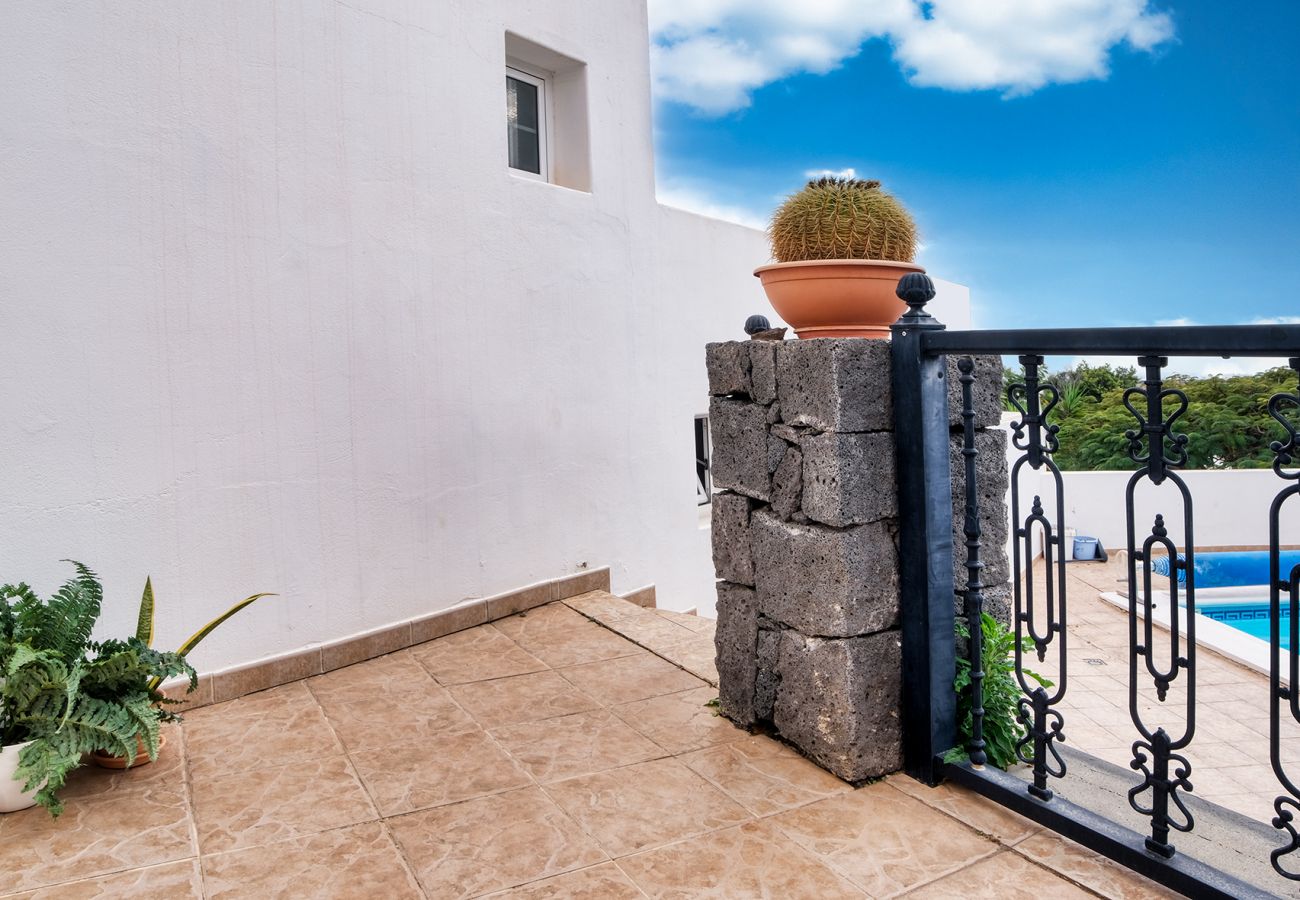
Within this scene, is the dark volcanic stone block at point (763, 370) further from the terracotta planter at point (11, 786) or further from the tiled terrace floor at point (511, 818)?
the terracotta planter at point (11, 786)

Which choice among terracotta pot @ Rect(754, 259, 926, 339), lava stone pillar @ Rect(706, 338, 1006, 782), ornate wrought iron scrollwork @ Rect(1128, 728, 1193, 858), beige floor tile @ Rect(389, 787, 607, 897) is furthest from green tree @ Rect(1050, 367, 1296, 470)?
beige floor tile @ Rect(389, 787, 607, 897)

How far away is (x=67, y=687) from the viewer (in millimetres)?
2410

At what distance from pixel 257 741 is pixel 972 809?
2305mm

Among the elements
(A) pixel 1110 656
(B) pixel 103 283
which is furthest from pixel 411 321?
(A) pixel 1110 656

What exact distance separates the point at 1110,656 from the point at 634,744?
709cm

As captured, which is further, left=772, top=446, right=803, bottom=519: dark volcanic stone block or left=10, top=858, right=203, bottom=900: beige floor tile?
left=772, top=446, right=803, bottom=519: dark volcanic stone block

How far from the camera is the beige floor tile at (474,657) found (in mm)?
3616

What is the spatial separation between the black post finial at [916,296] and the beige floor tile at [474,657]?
84.1 inches

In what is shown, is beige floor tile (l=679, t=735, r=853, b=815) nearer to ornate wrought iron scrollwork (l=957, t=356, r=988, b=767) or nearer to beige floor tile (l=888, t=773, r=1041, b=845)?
beige floor tile (l=888, t=773, r=1041, b=845)

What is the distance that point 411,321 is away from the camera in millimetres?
3979

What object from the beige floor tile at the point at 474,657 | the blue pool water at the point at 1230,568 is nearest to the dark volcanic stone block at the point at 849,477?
the beige floor tile at the point at 474,657

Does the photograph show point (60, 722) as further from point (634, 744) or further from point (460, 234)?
point (460, 234)

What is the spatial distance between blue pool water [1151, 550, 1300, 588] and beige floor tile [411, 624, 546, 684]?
1099cm

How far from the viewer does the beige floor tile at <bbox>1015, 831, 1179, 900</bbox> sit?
6.40 ft
